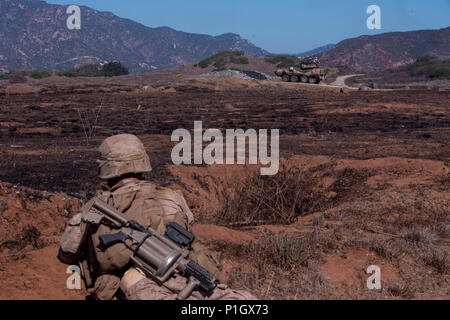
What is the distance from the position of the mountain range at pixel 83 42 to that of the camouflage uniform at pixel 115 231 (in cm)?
9054

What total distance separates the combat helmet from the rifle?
368 millimetres

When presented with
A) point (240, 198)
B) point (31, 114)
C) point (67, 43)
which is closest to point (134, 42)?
point (67, 43)

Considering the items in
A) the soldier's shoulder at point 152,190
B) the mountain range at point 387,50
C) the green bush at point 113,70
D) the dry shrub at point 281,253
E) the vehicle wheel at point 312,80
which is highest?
the mountain range at point 387,50

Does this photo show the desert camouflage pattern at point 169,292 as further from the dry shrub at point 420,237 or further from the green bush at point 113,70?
the green bush at point 113,70

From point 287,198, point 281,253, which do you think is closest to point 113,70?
point 287,198

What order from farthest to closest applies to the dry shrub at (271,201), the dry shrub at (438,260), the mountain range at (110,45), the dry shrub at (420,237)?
the mountain range at (110,45) → the dry shrub at (271,201) → the dry shrub at (420,237) → the dry shrub at (438,260)

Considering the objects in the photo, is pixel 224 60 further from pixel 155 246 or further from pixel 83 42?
pixel 155 246

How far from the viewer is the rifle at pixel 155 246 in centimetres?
294

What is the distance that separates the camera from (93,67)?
6125 centimetres

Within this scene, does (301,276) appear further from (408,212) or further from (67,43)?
(67,43)

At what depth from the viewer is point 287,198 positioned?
25.5 feet

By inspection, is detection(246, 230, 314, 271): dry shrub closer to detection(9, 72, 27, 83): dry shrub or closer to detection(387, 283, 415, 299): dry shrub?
detection(387, 283, 415, 299): dry shrub

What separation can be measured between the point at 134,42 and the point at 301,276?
118 metres
